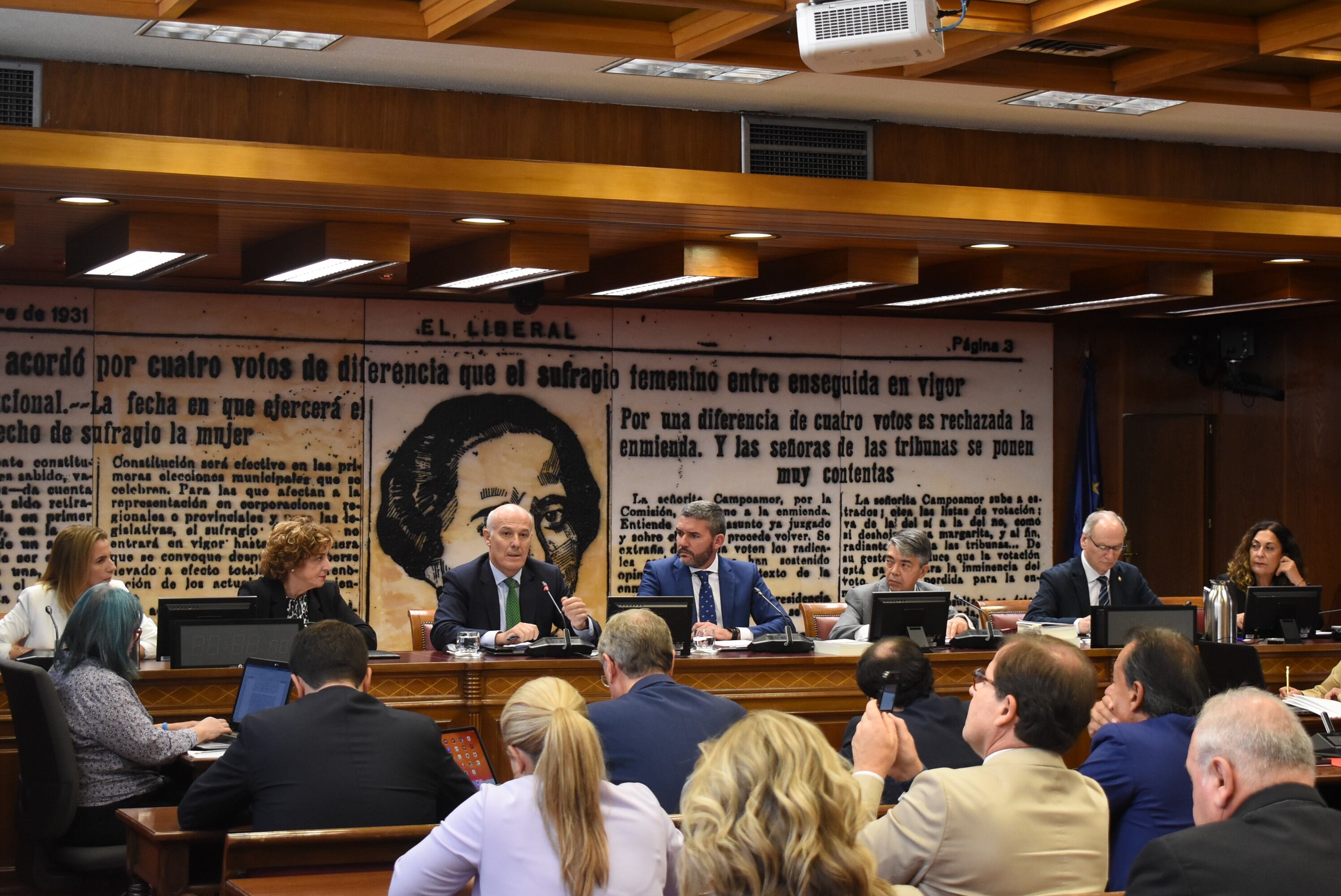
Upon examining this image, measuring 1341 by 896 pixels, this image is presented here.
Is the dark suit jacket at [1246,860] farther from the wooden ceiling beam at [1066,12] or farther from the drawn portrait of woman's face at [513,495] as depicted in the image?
the drawn portrait of woman's face at [513,495]

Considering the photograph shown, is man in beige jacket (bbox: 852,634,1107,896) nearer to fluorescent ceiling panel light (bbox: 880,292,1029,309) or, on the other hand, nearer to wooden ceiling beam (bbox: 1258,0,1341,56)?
wooden ceiling beam (bbox: 1258,0,1341,56)

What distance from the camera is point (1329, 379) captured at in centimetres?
938

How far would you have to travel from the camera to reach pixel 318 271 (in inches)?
263

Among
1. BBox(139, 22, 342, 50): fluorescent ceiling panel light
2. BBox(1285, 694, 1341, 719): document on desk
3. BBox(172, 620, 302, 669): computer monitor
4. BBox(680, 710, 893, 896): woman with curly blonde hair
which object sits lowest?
BBox(1285, 694, 1341, 719): document on desk

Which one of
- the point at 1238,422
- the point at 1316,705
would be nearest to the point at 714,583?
the point at 1316,705

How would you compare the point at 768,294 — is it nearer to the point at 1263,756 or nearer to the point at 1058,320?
the point at 1058,320

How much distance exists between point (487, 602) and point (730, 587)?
116cm

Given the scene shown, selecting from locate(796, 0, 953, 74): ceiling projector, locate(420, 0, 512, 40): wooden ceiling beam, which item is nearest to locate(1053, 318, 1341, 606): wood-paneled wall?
locate(420, 0, 512, 40): wooden ceiling beam

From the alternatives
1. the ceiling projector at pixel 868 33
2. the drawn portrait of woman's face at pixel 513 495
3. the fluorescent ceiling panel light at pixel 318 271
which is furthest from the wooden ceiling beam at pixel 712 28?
the drawn portrait of woman's face at pixel 513 495

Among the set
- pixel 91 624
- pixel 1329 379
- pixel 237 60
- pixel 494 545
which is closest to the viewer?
pixel 91 624

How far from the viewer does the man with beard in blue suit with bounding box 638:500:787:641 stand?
6562 mm

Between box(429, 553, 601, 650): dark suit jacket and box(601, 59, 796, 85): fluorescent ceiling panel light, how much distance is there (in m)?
2.06

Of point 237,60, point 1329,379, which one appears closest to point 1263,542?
point 1329,379

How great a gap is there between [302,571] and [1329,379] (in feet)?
22.2
